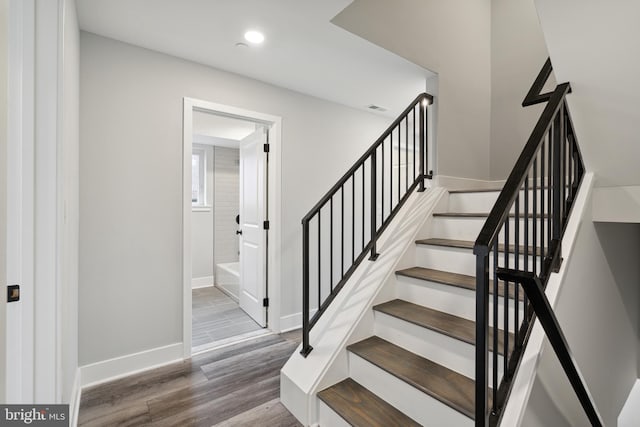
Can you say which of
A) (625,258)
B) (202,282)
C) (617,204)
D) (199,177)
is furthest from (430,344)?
(199,177)

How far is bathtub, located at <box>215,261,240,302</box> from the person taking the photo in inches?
168

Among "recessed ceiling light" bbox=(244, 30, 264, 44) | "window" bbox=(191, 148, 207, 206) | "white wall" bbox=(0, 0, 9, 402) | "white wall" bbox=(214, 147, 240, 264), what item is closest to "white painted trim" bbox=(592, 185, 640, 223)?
"recessed ceiling light" bbox=(244, 30, 264, 44)

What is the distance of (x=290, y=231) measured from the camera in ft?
10.6

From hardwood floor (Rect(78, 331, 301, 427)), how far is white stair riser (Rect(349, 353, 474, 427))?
48 centimetres

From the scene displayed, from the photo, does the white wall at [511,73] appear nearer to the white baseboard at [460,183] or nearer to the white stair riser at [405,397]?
the white baseboard at [460,183]

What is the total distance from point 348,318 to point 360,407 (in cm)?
51

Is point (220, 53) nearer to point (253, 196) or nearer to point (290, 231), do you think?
point (253, 196)

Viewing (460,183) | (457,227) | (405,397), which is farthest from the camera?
(460,183)

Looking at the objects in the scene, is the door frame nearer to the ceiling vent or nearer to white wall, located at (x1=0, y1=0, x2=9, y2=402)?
the ceiling vent

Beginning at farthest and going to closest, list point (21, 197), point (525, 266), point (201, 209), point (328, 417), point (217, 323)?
point (201, 209), point (217, 323), point (328, 417), point (525, 266), point (21, 197)

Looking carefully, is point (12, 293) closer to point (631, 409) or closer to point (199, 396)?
point (199, 396)

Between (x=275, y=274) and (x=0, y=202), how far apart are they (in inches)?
98.7

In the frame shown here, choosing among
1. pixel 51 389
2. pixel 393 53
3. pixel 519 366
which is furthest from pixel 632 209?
pixel 51 389

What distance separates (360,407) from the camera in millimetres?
1641
